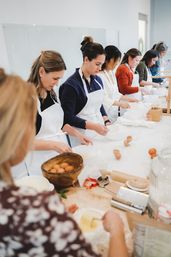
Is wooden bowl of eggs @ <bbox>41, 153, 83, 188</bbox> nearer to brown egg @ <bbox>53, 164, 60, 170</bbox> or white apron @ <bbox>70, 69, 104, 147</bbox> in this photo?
brown egg @ <bbox>53, 164, 60, 170</bbox>

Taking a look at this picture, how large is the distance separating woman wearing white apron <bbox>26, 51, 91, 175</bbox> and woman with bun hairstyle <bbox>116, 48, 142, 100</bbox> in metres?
1.50

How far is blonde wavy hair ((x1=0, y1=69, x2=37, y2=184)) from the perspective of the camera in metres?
0.47

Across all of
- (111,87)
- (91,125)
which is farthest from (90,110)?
(111,87)

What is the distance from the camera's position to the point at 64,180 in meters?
0.99

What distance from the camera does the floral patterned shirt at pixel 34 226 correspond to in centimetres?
46

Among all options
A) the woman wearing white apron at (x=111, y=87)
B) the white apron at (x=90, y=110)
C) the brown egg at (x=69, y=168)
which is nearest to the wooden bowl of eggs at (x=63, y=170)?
the brown egg at (x=69, y=168)

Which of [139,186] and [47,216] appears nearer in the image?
[47,216]

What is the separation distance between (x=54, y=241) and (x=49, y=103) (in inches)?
44.7

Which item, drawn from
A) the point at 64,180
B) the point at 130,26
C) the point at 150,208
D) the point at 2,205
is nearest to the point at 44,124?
the point at 64,180

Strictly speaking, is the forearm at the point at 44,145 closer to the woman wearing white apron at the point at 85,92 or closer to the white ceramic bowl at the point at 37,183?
the white ceramic bowl at the point at 37,183

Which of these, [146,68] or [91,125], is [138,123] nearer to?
[91,125]

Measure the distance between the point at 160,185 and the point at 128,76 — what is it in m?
2.26

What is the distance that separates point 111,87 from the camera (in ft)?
8.49

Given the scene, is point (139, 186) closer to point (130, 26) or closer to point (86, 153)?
point (86, 153)
